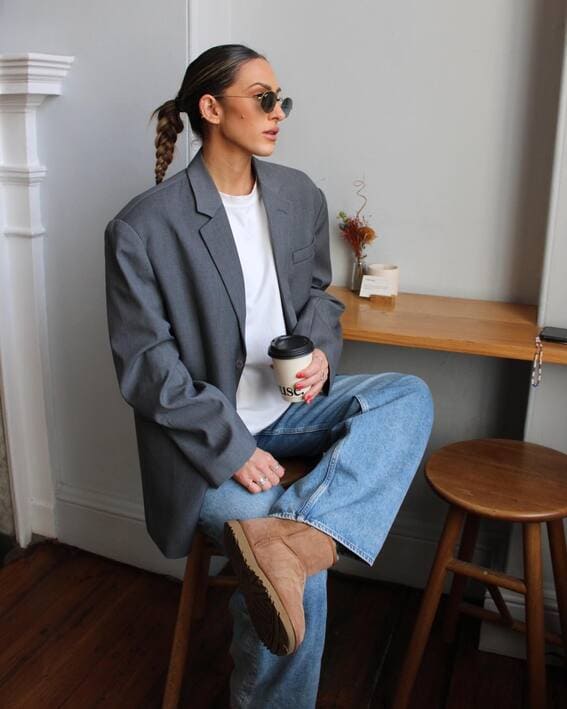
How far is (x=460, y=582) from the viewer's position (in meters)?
2.02

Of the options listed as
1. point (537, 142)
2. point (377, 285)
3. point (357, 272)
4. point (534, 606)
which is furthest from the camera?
point (357, 272)

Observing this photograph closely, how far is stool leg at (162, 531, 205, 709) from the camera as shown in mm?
1694

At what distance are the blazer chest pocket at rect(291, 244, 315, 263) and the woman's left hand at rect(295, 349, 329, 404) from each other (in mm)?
231

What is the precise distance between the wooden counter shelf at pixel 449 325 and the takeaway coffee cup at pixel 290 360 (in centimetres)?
28

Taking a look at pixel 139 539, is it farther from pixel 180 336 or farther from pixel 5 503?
pixel 180 336

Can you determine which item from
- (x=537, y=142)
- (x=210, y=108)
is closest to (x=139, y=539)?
(x=210, y=108)

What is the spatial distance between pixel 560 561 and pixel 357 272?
0.90m

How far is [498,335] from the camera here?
1.81 m

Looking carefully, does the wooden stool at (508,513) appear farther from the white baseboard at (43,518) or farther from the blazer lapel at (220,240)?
the white baseboard at (43,518)

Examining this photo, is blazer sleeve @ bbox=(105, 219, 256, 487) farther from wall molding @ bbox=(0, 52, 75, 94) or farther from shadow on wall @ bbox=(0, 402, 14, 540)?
shadow on wall @ bbox=(0, 402, 14, 540)

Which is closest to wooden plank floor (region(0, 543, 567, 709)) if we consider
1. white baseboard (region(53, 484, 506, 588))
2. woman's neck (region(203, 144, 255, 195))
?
white baseboard (region(53, 484, 506, 588))

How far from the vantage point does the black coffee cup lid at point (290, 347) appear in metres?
1.57

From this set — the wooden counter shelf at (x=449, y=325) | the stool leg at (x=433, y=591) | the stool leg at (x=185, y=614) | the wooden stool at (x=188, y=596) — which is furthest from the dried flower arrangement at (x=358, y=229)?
the stool leg at (x=185, y=614)

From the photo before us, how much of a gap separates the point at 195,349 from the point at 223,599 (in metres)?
0.91
